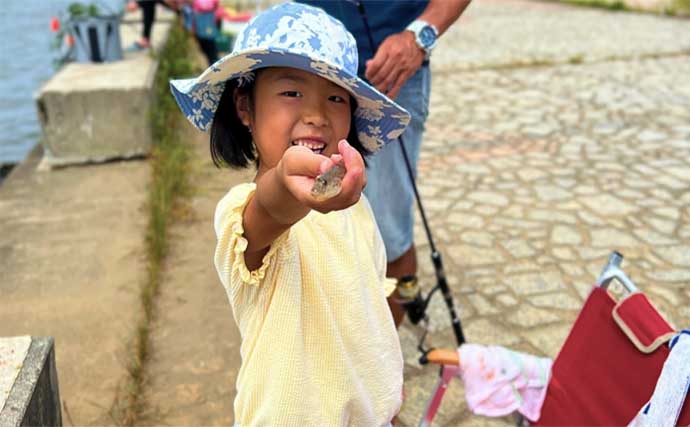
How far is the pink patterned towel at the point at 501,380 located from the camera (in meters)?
1.99

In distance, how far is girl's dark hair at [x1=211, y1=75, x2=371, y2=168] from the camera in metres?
1.63

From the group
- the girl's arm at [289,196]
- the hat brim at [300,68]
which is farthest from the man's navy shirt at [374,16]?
the girl's arm at [289,196]

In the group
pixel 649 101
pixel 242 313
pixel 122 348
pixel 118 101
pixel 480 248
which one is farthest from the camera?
pixel 649 101

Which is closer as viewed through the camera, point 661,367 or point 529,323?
point 661,367

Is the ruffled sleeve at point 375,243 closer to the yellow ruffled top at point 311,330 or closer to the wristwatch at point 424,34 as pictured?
the yellow ruffled top at point 311,330

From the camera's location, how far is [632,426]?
5.52ft

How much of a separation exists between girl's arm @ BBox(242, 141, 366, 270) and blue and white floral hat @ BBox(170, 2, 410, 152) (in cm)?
29

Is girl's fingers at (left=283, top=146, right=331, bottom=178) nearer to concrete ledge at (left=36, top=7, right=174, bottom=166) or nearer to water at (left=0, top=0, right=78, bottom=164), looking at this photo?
concrete ledge at (left=36, top=7, right=174, bottom=166)

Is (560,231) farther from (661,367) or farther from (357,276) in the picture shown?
(357,276)

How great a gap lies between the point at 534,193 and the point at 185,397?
289 centimetres

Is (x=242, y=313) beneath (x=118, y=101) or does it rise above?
above

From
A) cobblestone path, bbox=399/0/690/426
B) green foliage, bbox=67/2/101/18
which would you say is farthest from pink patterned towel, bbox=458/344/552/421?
green foliage, bbox=67/2/101/18

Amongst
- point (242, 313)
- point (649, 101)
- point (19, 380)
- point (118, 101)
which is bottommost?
point (649, 101)

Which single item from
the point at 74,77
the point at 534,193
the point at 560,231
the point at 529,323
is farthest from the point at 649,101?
the point at 74,77
